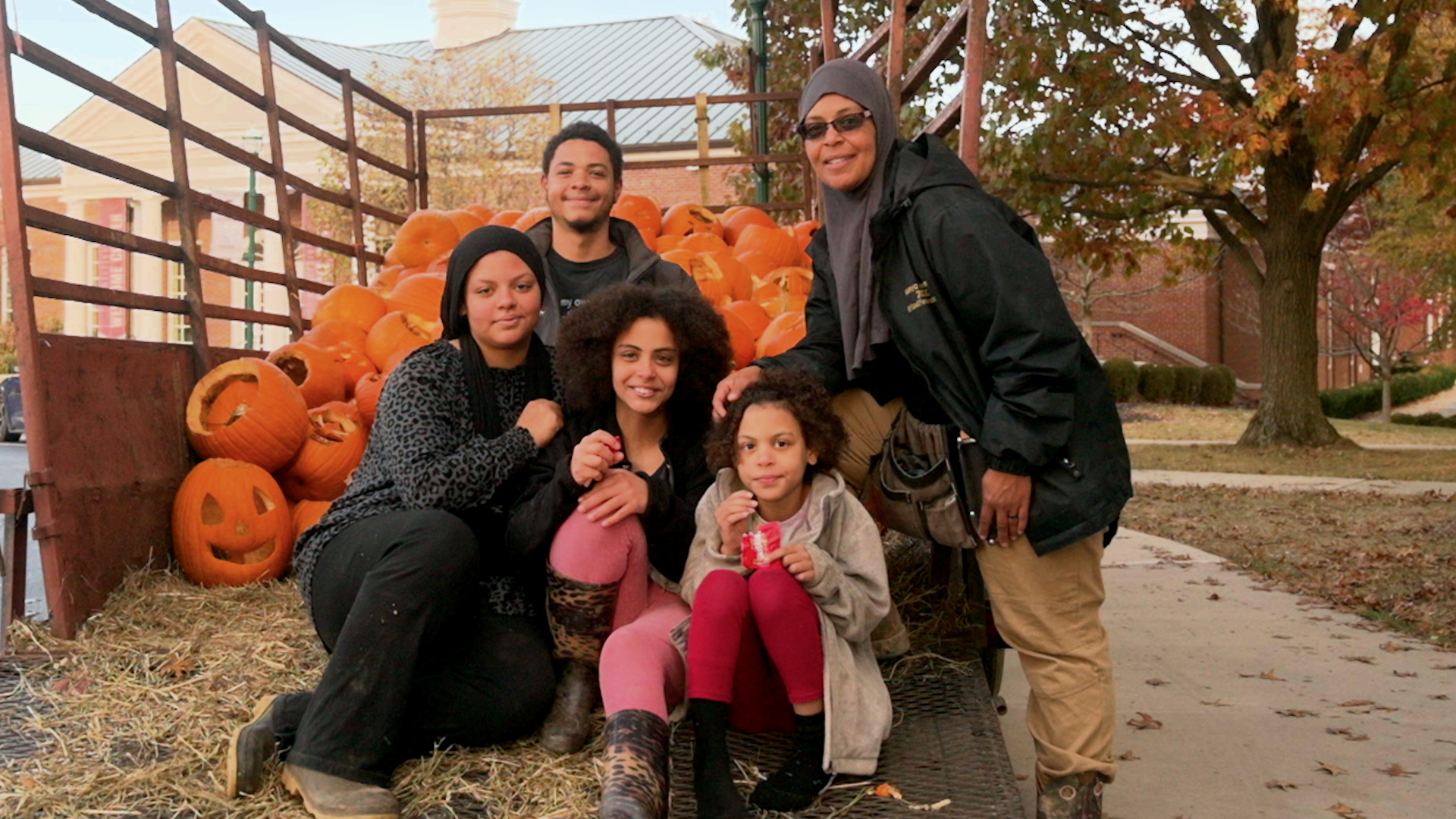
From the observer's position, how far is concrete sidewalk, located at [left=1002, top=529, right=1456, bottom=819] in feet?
11.0

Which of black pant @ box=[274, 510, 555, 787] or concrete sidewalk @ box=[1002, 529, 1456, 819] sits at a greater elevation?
black pant @ box=[274, 510, 555, 787]

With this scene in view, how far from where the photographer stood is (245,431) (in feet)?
13.9

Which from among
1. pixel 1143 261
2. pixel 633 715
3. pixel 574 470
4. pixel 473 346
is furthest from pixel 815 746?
pixel 1143 261

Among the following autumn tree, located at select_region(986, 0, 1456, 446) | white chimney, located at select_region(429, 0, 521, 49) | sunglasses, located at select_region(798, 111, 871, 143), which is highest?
white chimney, located at select_region(429, 0, 521, 49)

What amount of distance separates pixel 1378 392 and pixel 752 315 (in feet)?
81.0

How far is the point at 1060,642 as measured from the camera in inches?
107

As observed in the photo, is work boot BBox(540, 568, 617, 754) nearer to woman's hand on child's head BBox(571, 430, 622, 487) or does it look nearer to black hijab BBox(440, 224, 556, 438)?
woman's hand on child's head BBox(571, 430, 622, 487)

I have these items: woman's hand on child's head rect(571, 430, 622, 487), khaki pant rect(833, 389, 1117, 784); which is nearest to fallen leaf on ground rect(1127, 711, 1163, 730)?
khaki pant rect(833, 389, 1117, 784)

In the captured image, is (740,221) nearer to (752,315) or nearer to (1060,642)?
(752,315)

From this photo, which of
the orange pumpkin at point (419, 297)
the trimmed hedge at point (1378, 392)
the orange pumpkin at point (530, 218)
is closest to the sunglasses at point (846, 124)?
the orange pumpkin at point (530, 218)

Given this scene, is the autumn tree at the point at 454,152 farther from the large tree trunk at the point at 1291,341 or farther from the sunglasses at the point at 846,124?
the sunglasses at the point at 846,124

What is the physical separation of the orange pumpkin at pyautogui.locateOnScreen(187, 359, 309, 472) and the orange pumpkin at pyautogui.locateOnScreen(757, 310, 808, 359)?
166cm

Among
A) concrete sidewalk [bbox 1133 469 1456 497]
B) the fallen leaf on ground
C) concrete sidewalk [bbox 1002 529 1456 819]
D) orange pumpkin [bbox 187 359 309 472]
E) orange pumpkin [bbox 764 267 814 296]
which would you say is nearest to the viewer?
concrete sidewalk [bbox 1002 529 1456 819]

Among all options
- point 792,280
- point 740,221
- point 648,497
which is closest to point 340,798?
point 648,497
